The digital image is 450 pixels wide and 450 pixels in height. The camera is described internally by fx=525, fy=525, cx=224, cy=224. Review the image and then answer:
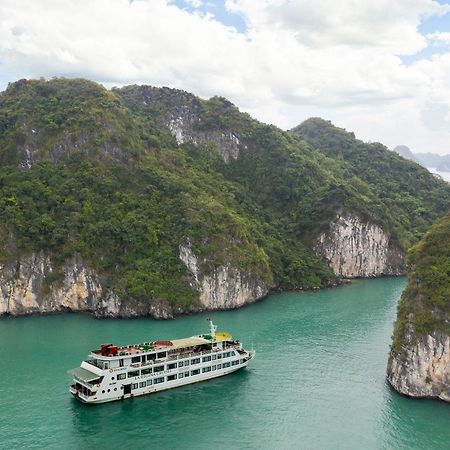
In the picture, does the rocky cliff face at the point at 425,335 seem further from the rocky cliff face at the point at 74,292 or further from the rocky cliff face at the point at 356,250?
the rocky cliff face at the point at 356,250

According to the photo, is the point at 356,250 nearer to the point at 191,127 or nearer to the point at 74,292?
the point at 191,127

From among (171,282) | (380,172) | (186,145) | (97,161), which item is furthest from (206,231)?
(380,172)

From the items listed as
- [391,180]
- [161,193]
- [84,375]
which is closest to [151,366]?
[84,375]

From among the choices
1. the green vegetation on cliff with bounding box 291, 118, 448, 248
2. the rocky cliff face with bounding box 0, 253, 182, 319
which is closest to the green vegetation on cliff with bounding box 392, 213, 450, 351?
the rocky cliff face with bounding box 0, 253, 182, 319

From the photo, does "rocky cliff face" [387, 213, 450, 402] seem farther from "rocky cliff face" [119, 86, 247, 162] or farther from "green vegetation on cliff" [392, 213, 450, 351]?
"rocky cliff face" [119, 86, 247, 162]

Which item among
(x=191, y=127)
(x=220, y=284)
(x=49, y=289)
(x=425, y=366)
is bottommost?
(x=425, y=366)

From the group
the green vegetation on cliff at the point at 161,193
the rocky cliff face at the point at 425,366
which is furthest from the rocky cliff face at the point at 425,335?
the green vegetation on cliff at the point at 161,193
